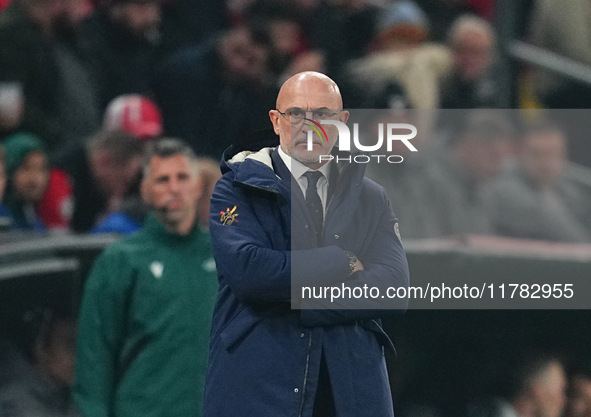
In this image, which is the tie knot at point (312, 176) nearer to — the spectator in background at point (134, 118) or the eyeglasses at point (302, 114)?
the eyeglasses at point (302, 114)

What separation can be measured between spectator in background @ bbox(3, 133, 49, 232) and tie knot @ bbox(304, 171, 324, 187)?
267cm

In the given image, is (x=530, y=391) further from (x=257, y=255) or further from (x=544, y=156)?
(x=257, y=255)

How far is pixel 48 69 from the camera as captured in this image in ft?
21.0

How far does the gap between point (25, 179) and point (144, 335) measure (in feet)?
5.00

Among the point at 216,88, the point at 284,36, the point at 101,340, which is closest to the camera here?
the point at 101,340

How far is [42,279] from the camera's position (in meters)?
5.17

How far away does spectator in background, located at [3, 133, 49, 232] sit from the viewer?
19.0ft

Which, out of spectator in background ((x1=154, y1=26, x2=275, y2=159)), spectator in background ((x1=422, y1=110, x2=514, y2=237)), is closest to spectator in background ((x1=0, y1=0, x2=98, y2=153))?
spectator in background ((x1=154, y1=26, x2=275, y2=159))

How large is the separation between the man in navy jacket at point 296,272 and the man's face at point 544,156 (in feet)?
6.69

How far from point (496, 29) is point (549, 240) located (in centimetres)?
153

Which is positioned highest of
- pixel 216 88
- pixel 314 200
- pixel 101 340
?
pixel 216 88

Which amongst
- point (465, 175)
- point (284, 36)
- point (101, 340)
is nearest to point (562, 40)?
point (284, 36)

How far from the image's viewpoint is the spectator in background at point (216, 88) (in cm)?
652

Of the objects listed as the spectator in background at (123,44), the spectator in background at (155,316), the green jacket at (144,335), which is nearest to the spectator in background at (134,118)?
the spectator in background at (123,44)
